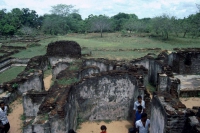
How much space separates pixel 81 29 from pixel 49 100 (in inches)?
2113

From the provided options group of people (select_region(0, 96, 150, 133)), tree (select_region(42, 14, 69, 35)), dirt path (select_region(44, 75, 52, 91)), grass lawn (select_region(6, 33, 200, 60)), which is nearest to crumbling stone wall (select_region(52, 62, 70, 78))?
dirt path (select_region(44, 75, 52, 91))

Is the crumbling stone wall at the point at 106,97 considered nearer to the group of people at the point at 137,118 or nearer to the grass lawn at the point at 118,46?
the group of people at the point at 137,118

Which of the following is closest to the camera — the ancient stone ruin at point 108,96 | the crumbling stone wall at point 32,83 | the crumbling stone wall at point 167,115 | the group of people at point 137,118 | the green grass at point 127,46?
the crumbling stone wall at point 167,115

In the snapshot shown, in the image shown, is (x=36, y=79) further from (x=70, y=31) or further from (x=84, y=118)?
(x=70, y=31)

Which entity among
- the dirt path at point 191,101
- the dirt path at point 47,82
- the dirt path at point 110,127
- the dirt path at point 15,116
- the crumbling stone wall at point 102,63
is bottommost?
the dirt path at point 110,127

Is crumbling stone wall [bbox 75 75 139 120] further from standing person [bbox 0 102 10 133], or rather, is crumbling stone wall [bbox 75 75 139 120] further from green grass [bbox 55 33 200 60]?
green grass [bbox 55 33 200 60]

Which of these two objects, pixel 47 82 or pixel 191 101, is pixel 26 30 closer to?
A: pixel 47 82

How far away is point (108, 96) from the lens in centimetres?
890

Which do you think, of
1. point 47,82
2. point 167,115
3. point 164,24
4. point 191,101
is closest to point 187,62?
point 191,101

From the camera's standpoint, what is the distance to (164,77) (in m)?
11.0

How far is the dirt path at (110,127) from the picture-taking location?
8.17m

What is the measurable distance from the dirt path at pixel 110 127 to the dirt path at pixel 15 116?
8.70 ft

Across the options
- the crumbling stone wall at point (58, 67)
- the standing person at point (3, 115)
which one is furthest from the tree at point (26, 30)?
the standing person at point (3, 115)

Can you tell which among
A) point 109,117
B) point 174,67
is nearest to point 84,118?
point 109,117
